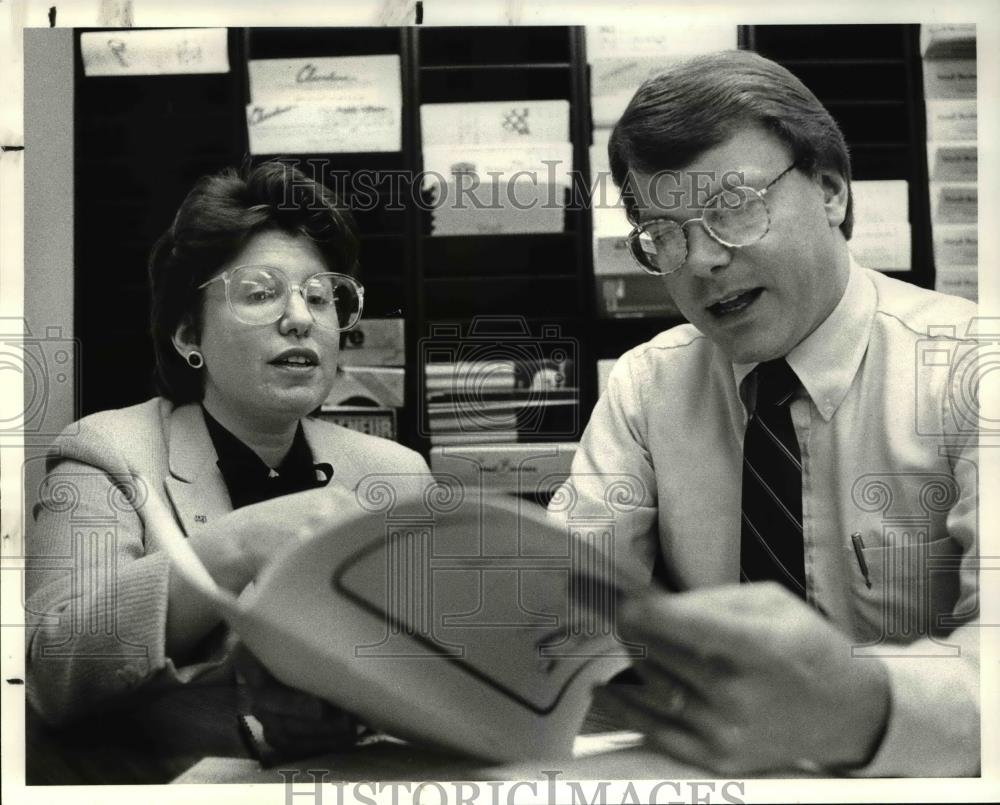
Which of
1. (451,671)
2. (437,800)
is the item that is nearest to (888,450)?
(451,671)

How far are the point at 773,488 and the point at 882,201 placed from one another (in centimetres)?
59

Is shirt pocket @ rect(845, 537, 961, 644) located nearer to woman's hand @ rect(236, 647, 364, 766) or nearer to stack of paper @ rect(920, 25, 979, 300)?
stack of paper @ rect(920, 25, 979, 300)

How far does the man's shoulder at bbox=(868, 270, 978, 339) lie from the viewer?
2.06 meters

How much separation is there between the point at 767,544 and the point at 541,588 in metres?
0.43

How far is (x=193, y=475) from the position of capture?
2.06 meters

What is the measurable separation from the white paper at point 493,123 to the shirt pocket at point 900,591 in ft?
3.22

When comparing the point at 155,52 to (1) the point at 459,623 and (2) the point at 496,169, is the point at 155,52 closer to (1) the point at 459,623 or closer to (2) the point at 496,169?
(2) the point at 496,169

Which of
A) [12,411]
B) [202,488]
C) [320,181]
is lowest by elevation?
[202,488]

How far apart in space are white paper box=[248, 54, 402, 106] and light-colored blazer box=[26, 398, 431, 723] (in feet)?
2.04

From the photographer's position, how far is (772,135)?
6.48 ft

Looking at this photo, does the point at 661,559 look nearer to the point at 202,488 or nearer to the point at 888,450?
the point at 888,450

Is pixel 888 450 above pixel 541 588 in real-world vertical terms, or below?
above

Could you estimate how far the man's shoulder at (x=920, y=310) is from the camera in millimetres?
2059

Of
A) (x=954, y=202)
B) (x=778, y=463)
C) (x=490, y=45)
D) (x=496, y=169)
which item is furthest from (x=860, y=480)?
(x=490, y=45)
